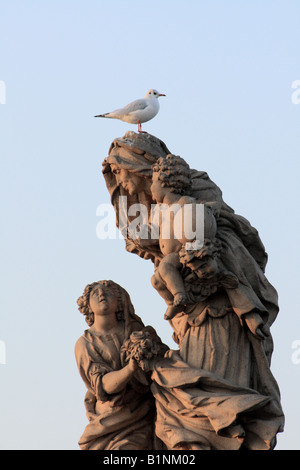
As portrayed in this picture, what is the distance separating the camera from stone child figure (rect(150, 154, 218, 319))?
17156 mm

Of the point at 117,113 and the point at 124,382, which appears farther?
the point at 117,113

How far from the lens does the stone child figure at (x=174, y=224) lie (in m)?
17.2

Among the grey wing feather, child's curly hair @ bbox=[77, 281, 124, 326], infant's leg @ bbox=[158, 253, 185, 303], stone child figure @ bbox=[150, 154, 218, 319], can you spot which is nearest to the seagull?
the grey wing feather

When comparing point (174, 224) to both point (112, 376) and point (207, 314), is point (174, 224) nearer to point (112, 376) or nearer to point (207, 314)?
point (207, 314)

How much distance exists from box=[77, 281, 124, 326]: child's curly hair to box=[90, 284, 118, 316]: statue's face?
0.14 ft

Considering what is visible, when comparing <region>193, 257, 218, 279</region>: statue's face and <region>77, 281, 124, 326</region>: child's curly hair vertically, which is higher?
<region>193, 257, 218, 279</region>: statue's face

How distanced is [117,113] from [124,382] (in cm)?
300

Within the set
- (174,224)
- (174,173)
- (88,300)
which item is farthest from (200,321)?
(174,173)

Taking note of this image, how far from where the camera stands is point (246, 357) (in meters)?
17.3

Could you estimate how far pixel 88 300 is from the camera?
17859 millimetres

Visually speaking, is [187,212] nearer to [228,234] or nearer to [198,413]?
[228,234]

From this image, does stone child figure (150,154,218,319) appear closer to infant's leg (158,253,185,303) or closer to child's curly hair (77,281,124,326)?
infant's leg (158,253,185,303)
